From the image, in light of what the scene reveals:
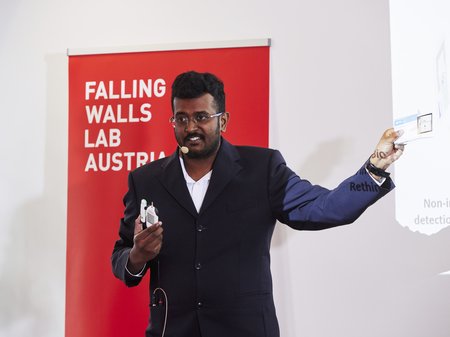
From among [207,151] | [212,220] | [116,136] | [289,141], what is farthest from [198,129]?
[116,136]

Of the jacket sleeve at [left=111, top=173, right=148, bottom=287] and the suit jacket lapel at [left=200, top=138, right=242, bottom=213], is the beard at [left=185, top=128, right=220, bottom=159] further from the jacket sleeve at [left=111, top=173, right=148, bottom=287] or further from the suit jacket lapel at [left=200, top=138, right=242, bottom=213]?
the jacket sleeve at [left=111, top=173, right=148, bottom=287]

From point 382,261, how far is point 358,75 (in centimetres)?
95

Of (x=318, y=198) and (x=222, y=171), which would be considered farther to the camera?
(x=222, y=171)

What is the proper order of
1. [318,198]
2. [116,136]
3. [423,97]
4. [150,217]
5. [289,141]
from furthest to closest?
1. [116,136]
2. [289,141]
3. [423,97]
4. [318,198]
5. [150,217]

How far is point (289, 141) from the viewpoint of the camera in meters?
3.07

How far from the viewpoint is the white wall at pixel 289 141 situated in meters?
2.90

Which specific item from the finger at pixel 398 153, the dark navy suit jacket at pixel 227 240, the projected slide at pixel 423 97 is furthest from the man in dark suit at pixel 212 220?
the projected slide at pixel 423 97

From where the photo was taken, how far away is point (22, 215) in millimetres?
3352

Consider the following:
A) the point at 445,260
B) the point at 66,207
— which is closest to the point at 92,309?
the point at 66,207

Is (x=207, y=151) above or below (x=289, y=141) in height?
below

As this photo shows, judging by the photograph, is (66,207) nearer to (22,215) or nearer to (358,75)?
(22,215)

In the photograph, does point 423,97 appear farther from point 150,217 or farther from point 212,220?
point 150,217

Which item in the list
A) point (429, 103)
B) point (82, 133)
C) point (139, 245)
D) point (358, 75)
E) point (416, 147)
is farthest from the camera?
point (82, 133)

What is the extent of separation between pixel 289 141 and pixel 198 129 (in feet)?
3.37
